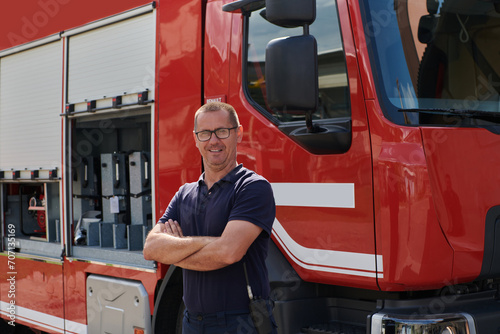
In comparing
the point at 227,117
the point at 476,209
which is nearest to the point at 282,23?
the point at 227,117

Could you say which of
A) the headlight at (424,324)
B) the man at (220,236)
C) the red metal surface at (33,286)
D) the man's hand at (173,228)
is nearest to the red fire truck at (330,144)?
the headlight at (424,324)

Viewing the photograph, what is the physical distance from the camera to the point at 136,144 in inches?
199

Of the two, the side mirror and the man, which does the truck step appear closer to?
the man

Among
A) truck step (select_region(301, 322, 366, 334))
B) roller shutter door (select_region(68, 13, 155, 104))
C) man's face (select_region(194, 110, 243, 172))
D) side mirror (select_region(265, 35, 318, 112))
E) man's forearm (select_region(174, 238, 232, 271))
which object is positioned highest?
roller shutter door (select_region(68, 13, 155, 104))

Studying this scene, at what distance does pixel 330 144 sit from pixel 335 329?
3.05ft

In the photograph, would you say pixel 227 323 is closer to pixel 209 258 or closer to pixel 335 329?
pixel 209 258

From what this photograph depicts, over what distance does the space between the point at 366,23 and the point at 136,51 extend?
6.17 feet

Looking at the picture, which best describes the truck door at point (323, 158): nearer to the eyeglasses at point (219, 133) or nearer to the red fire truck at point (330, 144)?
Answer: the red fire truck at point (330, 144)

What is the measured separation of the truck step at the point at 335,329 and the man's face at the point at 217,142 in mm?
1099

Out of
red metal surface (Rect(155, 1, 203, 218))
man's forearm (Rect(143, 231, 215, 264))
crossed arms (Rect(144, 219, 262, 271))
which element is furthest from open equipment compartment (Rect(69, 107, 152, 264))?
crossed arms (Rect(144, 219, 262, 271))

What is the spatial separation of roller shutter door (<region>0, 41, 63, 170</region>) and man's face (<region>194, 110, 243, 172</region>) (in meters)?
2.84

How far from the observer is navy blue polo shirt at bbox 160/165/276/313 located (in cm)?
257

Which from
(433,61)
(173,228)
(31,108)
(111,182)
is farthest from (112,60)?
(433,61)

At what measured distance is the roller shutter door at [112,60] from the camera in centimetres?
443
